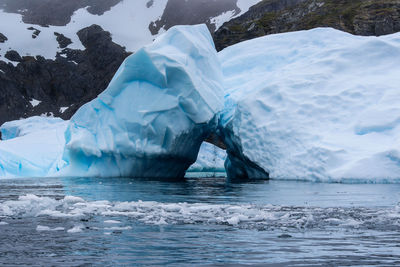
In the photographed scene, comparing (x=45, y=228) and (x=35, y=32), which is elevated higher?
(x=35, y=32)

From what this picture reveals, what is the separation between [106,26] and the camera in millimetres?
101375

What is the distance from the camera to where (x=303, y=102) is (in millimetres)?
17312

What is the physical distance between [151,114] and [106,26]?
85.9m

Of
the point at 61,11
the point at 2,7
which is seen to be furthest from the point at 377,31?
the point at 2,7

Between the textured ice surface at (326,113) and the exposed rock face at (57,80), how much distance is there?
60.2m

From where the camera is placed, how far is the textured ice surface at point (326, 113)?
14.7m

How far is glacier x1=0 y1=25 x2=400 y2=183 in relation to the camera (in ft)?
50.9

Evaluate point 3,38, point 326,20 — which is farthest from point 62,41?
point 326,20

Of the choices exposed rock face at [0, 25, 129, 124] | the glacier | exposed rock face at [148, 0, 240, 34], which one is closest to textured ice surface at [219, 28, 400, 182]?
the glacier

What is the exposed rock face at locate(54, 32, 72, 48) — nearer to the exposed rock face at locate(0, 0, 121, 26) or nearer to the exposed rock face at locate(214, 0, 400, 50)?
the exposed rock face at locate(0, 0, 121, 26)

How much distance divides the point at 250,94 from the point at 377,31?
47.0m

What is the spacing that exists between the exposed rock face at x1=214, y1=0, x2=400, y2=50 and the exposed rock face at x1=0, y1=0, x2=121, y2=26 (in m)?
37.9

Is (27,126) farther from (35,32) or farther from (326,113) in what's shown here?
(35,32)

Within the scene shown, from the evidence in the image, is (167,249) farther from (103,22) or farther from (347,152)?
(103,22)
